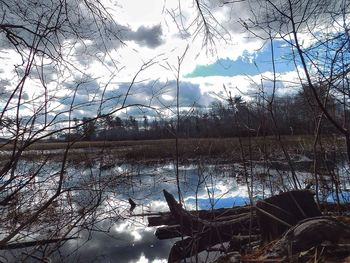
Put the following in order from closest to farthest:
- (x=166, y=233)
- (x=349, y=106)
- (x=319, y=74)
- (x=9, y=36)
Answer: (x=9, y=36) → (x=319, y=74) → (x=349, y=106) → (x=166, y=233)

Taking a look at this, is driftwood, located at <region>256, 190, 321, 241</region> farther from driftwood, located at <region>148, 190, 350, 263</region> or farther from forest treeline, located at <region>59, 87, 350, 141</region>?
forest treeline, located at <region>59, 87, 350, 141</region>

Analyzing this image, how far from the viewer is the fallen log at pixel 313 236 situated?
3.82 metres

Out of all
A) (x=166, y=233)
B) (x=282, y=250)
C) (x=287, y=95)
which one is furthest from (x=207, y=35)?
(x=166, y=233)

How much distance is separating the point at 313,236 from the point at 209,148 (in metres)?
2.04

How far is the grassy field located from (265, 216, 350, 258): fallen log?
4.80 feet

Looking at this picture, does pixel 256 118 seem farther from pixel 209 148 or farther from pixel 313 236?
pixel 313 236

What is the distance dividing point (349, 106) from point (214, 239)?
12.5 ft

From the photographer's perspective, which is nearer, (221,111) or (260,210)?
(260,210)

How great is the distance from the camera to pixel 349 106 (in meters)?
5.25

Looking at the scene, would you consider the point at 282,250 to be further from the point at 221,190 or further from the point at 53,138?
the point at 221,190

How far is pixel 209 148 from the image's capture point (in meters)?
5.50

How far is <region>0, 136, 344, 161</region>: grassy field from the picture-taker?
4383mm

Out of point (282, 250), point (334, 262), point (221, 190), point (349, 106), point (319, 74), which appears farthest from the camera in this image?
point (221, 190)

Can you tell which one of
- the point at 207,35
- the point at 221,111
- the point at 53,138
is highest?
the point at 207,35
